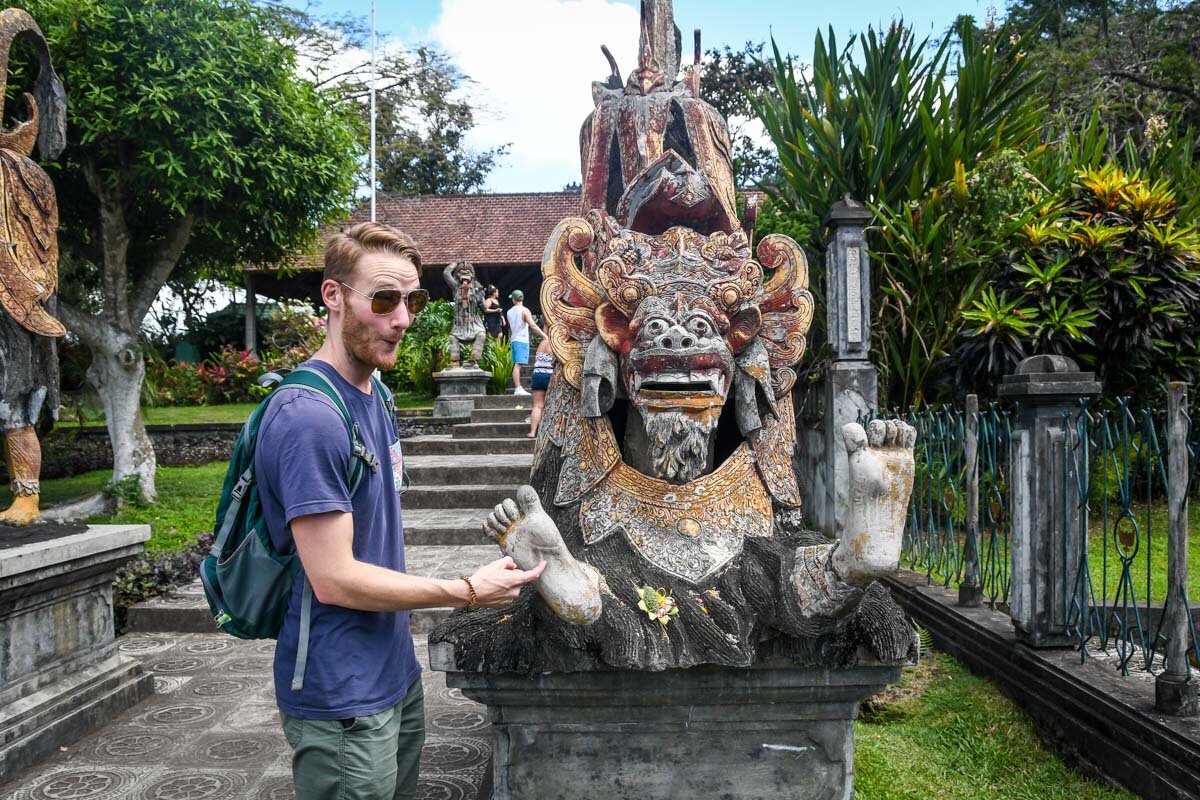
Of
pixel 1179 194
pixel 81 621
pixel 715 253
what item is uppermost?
pixel 1179 194

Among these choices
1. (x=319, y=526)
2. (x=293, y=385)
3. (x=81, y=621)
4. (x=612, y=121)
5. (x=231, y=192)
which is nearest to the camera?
(x=319, y=526)

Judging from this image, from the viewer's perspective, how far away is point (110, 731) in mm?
3596

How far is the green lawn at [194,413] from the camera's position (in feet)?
41.8

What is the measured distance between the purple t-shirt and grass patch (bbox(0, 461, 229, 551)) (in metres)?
4.70

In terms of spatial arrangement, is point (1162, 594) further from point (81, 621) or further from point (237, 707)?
point (81, 621)

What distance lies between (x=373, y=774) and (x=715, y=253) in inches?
67.8

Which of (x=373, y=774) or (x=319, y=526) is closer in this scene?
(x=319, y=526)

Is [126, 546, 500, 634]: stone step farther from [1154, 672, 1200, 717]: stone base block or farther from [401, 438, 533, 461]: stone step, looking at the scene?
[1154, 672, 1200, 717]: stone base block

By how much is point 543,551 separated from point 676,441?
0.66 metres

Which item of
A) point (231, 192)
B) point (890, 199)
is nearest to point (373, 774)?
point (890, 199)

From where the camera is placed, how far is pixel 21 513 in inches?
147

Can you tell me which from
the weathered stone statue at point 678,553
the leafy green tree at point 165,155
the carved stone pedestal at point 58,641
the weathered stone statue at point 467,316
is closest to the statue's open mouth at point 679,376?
the weathered stone statue at point 678,553

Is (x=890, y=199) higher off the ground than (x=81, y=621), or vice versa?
(x=890, y=199)

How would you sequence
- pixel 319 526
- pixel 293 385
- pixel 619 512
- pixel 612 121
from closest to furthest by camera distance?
pixel 319 526 < pixel 293 385 < pixel 619 512 < pixel 612 121
